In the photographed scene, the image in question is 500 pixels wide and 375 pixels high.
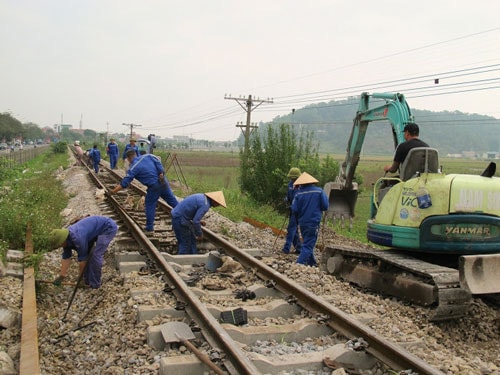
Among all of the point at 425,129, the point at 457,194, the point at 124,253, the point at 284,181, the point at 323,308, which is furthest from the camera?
the point at 425,129

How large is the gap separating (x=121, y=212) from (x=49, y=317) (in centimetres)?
565

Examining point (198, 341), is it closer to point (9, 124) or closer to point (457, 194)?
point (457, 194)

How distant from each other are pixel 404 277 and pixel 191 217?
11.5 ft

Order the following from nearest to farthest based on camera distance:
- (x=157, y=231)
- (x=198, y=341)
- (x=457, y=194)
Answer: (x=198, y=341), (x=457, y=194), (x=157, y=231)

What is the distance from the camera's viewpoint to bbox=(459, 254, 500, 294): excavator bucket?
6.02m

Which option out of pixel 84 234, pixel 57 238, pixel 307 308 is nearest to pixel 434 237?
pixel 307 308

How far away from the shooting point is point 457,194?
6574mm

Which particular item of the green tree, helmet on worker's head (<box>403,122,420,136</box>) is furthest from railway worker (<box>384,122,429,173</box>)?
the green tree

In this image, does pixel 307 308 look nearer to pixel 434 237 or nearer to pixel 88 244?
pixel 434 237

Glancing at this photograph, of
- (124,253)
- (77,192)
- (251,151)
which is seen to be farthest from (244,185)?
(124,253)

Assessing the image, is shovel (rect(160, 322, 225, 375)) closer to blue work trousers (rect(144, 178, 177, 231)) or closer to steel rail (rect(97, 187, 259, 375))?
steel rail (rect(97, 187, 259, 375))

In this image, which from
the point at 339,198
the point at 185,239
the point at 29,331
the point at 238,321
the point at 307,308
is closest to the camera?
the point at 29,331

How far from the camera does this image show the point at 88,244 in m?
7.20

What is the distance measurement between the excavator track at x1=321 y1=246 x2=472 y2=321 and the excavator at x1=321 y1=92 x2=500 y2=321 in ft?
0.04
